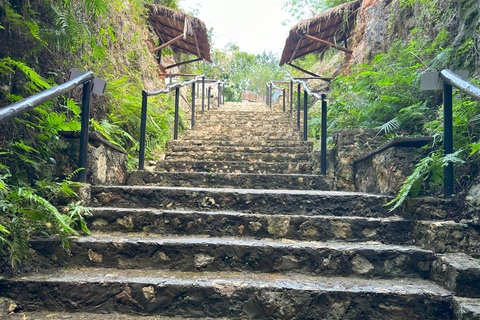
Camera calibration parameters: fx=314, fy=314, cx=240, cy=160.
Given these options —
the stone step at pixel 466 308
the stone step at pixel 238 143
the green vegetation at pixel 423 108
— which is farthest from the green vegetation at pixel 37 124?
the green vegetation at pixel 423 108

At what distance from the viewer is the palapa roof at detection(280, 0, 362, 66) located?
731 centimetres

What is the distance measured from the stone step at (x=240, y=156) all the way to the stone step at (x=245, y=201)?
5.29ft

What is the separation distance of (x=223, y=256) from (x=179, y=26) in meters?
7.08

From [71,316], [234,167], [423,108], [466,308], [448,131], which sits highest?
[423,108]

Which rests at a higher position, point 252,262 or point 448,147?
point 448,147

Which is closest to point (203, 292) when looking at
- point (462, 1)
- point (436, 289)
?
point (436, 289)

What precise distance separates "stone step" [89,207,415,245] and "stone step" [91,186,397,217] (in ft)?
0.69

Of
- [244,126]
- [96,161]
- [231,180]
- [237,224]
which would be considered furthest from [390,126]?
[244,126]

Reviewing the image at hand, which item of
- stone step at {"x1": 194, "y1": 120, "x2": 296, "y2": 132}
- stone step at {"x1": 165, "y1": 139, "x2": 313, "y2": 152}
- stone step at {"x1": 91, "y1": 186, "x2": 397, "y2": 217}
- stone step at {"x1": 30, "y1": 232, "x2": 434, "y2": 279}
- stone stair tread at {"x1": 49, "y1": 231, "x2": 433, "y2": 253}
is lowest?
stone step at {"x1": 30, "y1": 232, "x2": 434, "y2": 279}

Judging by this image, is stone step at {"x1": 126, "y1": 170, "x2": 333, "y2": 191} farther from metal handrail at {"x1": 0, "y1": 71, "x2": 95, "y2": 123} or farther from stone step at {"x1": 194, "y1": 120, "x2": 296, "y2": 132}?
stone step at {"x1": 194, "y1": 120, "x2": 296, "y2": 132}

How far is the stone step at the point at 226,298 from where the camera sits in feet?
5.07

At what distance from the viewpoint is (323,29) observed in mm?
7746

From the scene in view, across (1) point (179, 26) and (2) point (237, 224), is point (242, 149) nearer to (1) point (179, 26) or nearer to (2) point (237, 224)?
(2) point (237, 224)

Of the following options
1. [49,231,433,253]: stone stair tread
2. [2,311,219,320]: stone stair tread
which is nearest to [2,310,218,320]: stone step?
[2,311,219,320]: stone stair tread
